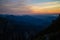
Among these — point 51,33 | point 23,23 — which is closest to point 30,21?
point 23,23

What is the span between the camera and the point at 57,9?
1.92 m

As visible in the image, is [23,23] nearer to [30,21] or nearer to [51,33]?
[30,21]

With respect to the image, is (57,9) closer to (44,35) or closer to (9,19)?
(44,35)

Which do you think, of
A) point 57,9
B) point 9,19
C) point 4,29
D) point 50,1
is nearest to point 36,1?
point 50,1

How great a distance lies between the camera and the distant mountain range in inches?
72.7

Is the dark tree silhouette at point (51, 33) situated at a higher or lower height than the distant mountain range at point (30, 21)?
lower

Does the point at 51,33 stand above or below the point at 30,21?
below

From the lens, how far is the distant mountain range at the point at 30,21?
185 cm

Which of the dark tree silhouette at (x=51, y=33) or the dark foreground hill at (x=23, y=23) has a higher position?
the dark foreground hill at (x=23, y=23)

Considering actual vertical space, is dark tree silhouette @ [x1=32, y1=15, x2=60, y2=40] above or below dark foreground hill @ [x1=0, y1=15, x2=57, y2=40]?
below

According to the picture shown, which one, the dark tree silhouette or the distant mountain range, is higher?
the distant mountain range

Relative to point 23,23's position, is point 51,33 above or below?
Result: below

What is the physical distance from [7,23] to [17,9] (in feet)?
0.74

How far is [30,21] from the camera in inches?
73.4
